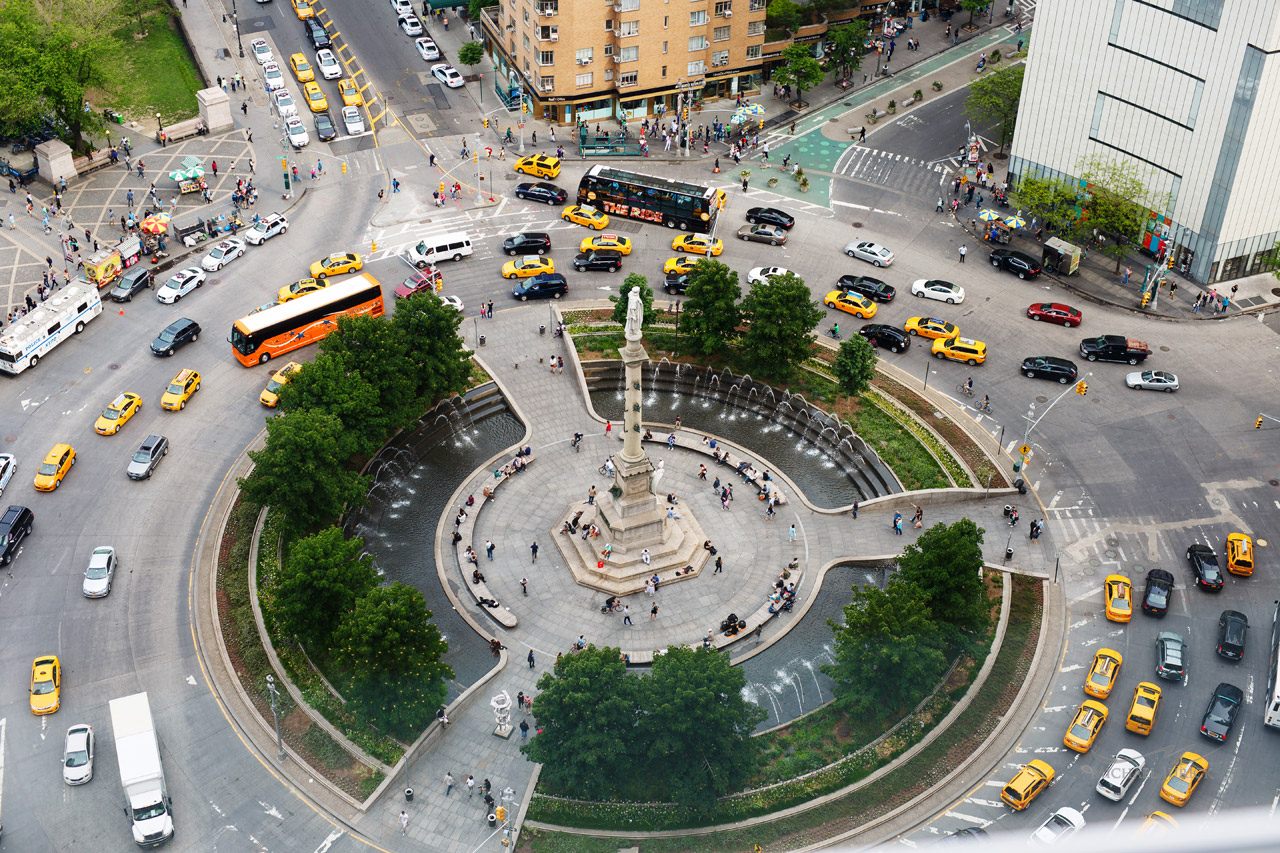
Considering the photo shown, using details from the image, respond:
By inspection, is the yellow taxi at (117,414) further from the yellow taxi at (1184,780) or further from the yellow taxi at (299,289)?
the yellow taxi at (1184,780)

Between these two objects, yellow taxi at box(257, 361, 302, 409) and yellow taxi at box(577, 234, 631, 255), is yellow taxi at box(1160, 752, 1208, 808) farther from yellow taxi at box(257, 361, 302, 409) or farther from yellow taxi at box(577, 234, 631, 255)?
yellow taxi at box(257, 361, 302, 409)

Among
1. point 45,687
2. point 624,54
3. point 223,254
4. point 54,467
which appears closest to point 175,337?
point 223,254

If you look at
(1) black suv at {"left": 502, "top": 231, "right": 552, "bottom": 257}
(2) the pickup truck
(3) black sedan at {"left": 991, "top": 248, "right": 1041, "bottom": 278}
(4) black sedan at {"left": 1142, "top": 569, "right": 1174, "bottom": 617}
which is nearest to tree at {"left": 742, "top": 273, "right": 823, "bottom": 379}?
(2) the pickup truck

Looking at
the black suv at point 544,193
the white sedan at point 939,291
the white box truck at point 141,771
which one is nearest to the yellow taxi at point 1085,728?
the white sedan at point 939,291

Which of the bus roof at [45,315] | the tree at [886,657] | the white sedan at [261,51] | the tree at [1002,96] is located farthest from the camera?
the white sedan at [261,51]

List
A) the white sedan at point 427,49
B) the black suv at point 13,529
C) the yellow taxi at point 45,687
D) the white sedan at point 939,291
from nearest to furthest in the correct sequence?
the yellow taxi at point 45,687, the black suv at point 13,529, the white sedan at point 939,291, the white sedan at point 427,49

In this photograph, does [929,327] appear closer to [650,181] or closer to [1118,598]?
[650,181]
